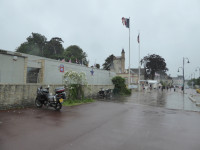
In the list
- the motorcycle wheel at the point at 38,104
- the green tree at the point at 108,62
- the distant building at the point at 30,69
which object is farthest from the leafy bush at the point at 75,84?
the green tree at the point at 108,62

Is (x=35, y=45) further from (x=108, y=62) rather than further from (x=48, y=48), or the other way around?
(x=108, y=62)

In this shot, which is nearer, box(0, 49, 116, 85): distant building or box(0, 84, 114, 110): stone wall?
box(0, 84, 114, 110): stone wall

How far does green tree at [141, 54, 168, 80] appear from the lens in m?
60.3

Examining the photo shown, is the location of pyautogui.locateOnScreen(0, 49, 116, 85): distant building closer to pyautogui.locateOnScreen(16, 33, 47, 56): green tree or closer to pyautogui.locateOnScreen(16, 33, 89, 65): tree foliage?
pyautogui.locateOnScreen(16, 33, 89, 65): tree foliage

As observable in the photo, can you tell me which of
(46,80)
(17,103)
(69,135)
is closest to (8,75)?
(17,103)

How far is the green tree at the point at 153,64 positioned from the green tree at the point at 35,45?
139 ft

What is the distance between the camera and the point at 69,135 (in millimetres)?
4770

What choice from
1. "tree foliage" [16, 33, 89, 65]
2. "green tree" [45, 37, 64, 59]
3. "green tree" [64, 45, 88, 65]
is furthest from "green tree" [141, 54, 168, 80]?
"green tree" [45, 37, 64, 59]

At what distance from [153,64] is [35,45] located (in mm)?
46432

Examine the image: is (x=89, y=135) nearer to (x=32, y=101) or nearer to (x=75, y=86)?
(x=32, y=101)

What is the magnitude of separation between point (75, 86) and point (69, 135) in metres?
8.40

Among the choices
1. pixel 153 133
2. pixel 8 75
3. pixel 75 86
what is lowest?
pixel 153 133

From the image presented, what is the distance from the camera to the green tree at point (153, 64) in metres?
60.3

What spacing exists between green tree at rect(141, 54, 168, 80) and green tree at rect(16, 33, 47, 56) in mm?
42316
